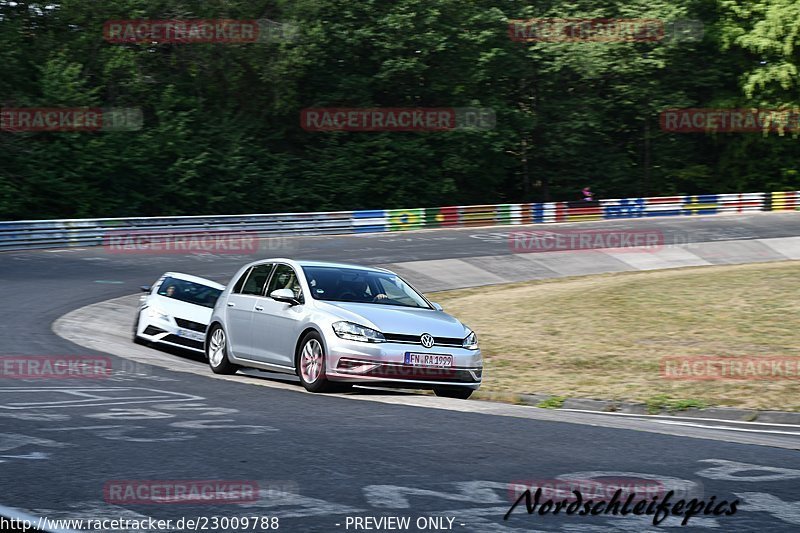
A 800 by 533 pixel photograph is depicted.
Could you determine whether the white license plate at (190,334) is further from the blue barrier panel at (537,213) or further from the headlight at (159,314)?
the blue barrier panel at (537,213)

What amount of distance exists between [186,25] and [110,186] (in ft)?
27.3

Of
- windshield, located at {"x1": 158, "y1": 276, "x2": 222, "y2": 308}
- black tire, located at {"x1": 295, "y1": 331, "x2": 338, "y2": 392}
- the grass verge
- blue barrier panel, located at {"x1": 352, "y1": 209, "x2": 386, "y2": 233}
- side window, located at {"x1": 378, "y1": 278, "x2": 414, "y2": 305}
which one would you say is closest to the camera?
black tire, located at {"x1": 295, "y1": 331, "x2": 338, "y2": 392}

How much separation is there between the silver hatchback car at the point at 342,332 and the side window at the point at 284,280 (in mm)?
14

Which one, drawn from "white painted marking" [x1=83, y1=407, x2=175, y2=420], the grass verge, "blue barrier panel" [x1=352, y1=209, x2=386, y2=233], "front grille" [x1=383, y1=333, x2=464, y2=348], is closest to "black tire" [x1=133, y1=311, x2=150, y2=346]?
the grass verge

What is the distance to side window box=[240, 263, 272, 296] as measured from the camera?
1363cm

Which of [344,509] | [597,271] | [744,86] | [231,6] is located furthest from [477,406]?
[744,86]

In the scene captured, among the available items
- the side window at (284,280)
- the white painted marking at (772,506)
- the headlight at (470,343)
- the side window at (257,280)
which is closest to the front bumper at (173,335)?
the side window at (257,280)

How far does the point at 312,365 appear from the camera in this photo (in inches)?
471

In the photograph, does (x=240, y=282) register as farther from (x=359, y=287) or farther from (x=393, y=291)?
(x=393, y=291)

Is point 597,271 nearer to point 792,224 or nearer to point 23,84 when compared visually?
point 792,224

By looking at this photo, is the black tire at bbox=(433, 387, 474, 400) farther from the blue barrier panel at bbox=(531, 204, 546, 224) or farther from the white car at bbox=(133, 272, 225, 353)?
the blue barrier panel at bbox=(531, 204, 546, 224)

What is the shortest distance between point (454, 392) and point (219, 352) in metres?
3.37

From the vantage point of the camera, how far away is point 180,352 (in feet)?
59.3

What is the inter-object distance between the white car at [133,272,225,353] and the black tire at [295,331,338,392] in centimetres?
507
